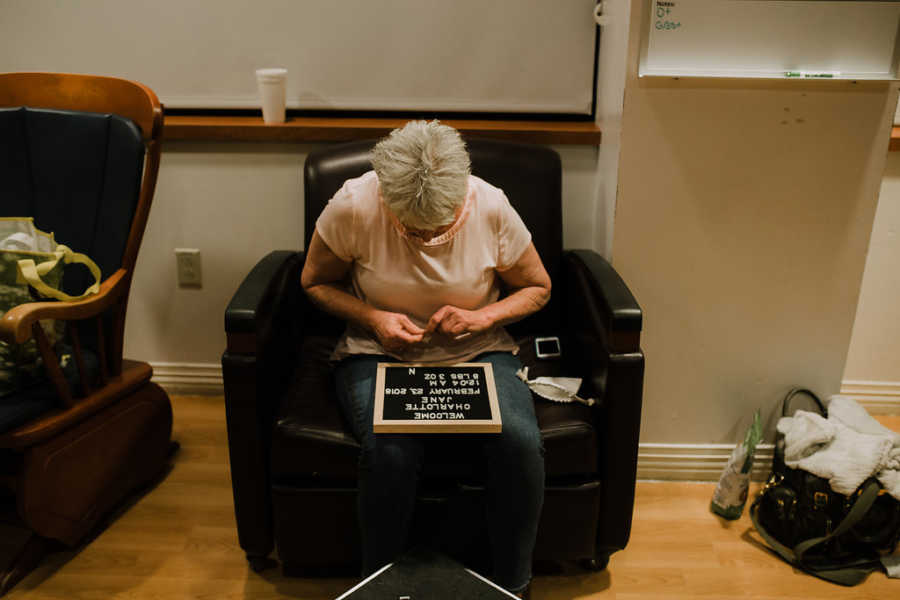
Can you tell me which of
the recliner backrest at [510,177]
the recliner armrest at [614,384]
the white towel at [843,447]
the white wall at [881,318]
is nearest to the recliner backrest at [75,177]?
the recliner backrest at [510,177]

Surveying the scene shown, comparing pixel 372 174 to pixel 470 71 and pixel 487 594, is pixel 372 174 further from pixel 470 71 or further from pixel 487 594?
pixel 487 594

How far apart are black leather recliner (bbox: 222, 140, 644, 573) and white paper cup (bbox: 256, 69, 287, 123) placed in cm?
54

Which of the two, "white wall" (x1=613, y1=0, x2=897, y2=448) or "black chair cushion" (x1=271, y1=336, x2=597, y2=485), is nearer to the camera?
"black chair cushion" (x1=271, y1=336, x2=597, y2=485)

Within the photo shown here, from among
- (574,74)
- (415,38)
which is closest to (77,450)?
(415,38)

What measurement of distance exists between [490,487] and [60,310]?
3.21ft

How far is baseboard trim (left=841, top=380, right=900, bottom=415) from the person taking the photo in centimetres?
239

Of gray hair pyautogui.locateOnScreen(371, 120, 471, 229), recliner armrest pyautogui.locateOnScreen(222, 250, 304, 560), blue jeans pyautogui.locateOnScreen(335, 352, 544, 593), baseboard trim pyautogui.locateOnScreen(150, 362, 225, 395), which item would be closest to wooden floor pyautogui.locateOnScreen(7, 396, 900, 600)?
recliner armrest pyautogui.locateOnScreen(222, 250, 304, 560)

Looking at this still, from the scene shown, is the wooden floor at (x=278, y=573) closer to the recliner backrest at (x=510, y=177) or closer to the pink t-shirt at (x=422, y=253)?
the pink t-shirt at (x=422, y=253)

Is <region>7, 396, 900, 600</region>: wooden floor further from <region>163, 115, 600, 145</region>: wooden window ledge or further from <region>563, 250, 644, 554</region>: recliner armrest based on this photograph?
<region>163, 115, 600, 145</region>: wooden window ledge

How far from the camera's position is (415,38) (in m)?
2.14

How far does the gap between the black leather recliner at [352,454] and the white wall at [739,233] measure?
0.25 meters

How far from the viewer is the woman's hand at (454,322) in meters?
1.61

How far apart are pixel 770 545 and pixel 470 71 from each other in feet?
4.83

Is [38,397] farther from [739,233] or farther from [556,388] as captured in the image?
[739,233]
